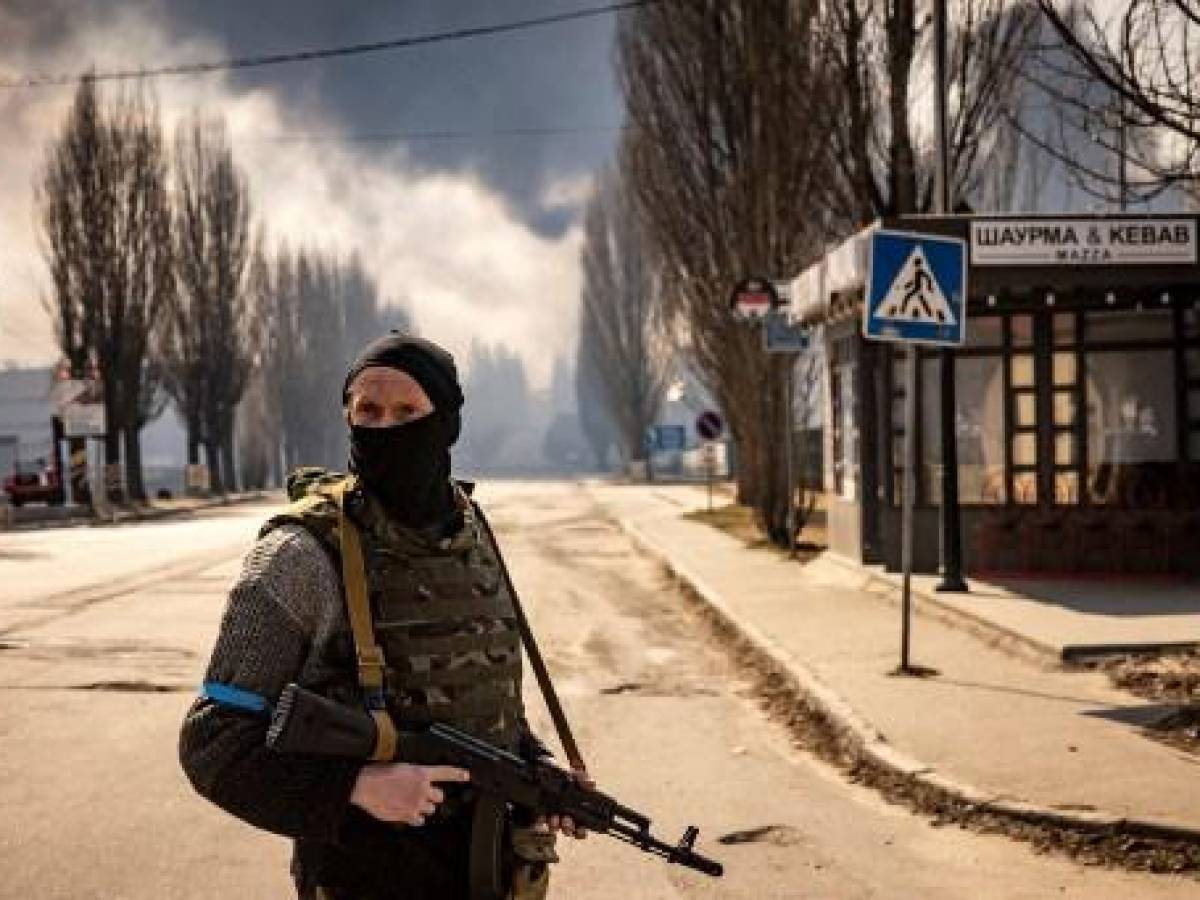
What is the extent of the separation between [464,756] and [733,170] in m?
20.6

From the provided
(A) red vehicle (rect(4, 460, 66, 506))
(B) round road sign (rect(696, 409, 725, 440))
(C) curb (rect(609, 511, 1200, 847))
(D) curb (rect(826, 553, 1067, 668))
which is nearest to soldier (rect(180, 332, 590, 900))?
(C) curb (rect(609, 511, 1200, 847))

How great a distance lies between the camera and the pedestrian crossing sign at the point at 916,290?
906 centimetres

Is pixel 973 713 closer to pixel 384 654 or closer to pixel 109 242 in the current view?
pixel 384 654

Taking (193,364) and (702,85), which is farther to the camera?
(193,364)

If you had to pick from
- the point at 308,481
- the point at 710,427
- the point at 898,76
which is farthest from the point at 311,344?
the point at 308,481

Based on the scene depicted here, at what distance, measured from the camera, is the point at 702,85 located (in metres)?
22.3

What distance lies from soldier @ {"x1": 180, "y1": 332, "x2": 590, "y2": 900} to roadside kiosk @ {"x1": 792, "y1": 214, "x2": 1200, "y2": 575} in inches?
450

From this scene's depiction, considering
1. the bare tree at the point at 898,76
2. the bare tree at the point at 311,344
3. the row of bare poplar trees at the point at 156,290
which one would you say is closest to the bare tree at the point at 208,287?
the row of bare poplar trees at the point at 156,290

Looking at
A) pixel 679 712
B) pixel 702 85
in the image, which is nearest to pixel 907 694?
pixel 679 712

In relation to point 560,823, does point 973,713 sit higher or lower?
lower

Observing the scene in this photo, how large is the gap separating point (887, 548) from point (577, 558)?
20.3ft

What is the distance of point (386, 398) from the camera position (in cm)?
243

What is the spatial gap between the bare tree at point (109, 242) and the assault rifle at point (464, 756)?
39.9m

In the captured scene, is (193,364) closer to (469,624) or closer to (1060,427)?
(1060,427)
